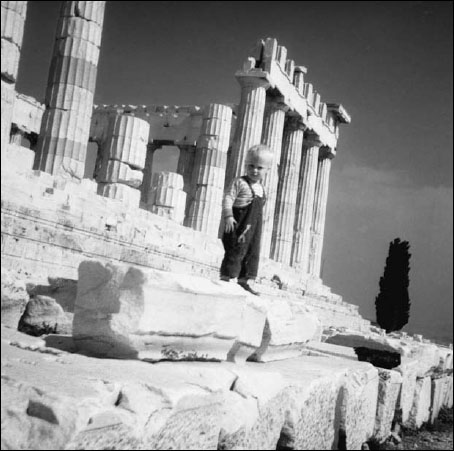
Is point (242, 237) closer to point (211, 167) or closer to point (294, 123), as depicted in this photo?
point (211, 167)

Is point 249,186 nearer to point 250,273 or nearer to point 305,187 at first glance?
point 250,273

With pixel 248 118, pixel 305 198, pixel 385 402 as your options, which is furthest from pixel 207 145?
pixel 385 402

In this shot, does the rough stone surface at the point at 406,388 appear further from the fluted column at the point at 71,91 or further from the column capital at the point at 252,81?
the column capital at the point at 252,81

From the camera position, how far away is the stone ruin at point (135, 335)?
8.77 ft

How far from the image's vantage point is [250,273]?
237 inches

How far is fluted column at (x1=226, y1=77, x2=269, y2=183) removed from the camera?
19.3m

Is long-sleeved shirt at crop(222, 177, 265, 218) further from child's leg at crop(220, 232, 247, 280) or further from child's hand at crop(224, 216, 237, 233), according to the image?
child's leg at crop(220, 232, 247, 280)

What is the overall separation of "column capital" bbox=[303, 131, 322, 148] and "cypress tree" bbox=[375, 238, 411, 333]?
955cm

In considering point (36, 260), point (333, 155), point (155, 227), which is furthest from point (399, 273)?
point (36, 260)

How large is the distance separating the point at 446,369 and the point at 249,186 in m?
7.41

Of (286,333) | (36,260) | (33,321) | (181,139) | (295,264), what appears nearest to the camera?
(33,321)

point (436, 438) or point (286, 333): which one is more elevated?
point (286, 333)

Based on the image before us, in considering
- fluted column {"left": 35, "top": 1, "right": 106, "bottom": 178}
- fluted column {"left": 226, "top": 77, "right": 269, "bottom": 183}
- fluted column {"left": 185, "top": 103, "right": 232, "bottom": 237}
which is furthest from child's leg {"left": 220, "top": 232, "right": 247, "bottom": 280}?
fluted column {"left": 226, "top": 77, "right": 269, "bottom": 183}

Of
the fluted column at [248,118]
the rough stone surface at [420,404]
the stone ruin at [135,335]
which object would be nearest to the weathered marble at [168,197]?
the stone ruin at [135,335]
